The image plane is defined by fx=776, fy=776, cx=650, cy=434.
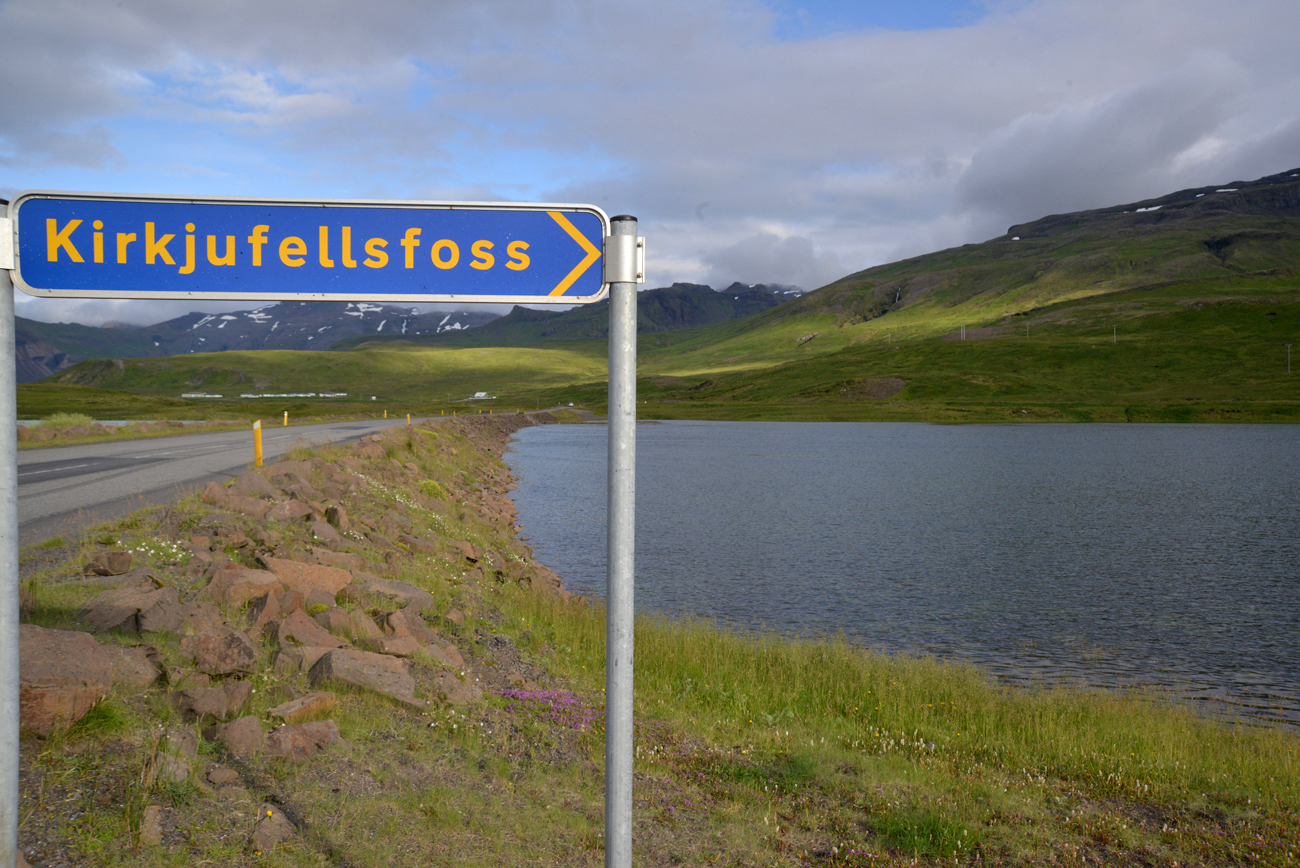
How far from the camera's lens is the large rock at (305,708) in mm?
6719

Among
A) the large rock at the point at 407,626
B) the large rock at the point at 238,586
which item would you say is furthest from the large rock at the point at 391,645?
the large rock at the point at 238,586

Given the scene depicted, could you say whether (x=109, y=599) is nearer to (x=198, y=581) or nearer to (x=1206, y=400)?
(x=198, y=581)

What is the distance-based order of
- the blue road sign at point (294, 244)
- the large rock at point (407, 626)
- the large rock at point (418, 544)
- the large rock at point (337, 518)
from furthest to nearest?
the large rock at point (418, 544) → the large rock at point (337, 518) → the large rock at point (407, 626) → the blue road sign at point (294, 244)

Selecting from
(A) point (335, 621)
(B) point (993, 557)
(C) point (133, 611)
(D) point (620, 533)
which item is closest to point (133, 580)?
(C) point (133, 611)

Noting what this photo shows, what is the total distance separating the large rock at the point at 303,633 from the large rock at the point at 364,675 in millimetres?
552

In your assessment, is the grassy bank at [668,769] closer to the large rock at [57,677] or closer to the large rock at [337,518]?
the large rock at [57,677]

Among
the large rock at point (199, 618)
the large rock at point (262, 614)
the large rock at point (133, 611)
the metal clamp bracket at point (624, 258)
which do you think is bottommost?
the large rock at point (262, 614)

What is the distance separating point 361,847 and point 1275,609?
927 inches

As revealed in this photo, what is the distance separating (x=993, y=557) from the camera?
26.7m

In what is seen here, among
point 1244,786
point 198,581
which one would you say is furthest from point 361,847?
point 1244,786

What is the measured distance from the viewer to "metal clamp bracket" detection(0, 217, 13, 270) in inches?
152

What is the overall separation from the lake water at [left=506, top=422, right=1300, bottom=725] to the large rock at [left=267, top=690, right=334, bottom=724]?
487 inches

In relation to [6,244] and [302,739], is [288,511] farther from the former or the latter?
[6,244]

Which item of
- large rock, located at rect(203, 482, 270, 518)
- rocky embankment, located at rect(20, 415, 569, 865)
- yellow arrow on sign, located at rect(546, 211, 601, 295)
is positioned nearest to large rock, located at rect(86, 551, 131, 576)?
rocky embankment, located at rect(20, 415, 569, 865)
